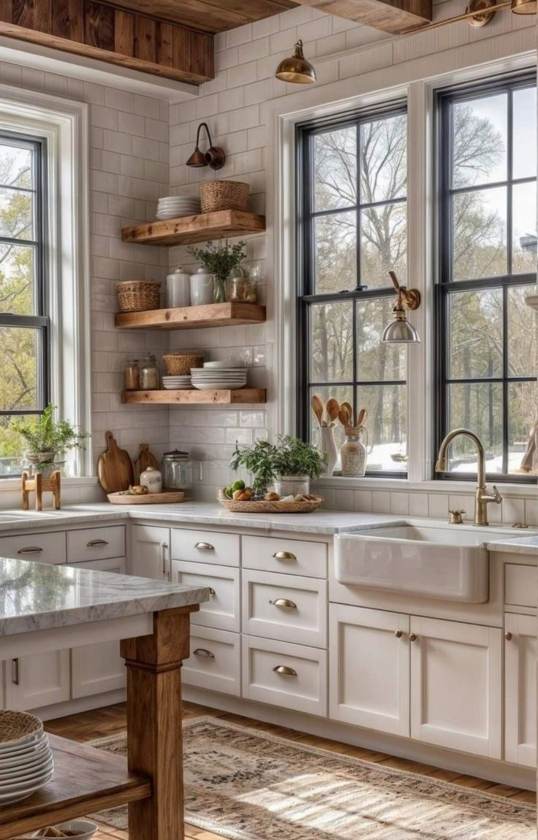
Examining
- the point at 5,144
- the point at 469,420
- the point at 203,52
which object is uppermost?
the point at 203,52

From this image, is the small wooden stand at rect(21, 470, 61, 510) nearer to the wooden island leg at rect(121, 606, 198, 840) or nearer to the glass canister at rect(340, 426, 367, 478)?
the glass canister at rect(340, 426, 367, 478)

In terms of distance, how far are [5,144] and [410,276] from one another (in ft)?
7.70

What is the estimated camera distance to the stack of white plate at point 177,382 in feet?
19.6

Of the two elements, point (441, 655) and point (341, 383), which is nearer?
point (441, 655)

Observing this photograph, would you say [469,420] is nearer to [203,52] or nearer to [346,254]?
[346,254]

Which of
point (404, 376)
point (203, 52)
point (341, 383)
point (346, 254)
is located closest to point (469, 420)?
point (404, 376)

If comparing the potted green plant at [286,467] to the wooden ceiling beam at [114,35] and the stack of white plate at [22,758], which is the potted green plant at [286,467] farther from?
the stack of white plate at [22,758]

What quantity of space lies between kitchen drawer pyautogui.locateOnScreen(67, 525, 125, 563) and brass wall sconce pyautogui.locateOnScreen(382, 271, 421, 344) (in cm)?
171

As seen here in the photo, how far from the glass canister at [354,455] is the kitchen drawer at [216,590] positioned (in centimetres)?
81

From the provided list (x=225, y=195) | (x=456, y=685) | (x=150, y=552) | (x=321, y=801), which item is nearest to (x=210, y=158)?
(x=225, y=195)

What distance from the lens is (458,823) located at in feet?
12.4

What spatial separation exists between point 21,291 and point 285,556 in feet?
7.25

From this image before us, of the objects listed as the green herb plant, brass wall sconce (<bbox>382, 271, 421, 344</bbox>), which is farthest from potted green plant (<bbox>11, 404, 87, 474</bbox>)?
brass wall sconce (<bbox>382, 271, 421, 344</bbox>)

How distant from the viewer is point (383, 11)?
15.7 ft
